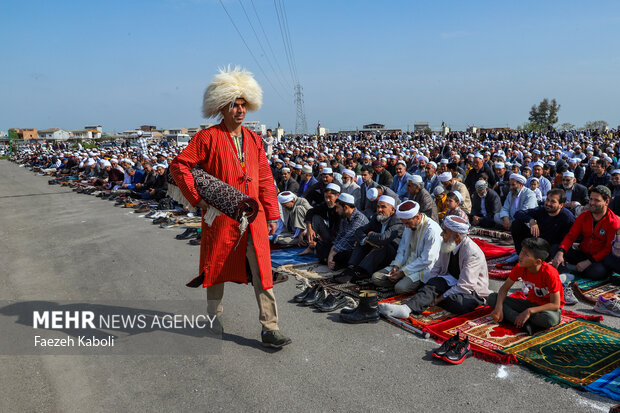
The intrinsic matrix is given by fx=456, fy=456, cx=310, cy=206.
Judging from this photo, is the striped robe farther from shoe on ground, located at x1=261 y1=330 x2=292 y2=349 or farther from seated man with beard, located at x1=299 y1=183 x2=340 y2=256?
seated man with beard, located at x1=299 y1=183 x2=340 y2=256

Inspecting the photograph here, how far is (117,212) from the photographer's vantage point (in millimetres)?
11492

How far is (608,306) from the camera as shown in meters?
4.25

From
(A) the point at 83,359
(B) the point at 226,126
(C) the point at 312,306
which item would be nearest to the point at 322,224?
(C) the point at 312,306

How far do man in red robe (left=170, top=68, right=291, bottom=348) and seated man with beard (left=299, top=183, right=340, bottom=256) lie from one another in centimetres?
291

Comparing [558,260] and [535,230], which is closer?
[558,260]

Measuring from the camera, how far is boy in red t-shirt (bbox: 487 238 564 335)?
12.3 ft

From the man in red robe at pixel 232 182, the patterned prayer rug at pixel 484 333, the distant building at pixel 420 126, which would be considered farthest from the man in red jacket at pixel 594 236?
the distant building at pixel 420 126

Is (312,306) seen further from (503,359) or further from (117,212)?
(117,212)

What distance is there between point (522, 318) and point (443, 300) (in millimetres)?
805

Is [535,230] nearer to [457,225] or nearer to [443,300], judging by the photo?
[457,225]

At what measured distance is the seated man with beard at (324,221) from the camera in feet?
21.6

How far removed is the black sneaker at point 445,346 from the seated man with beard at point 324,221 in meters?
3.05

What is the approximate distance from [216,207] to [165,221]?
21.8 feet

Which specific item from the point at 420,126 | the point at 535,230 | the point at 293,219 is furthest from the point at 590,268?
the point at 420,126
